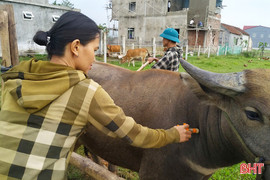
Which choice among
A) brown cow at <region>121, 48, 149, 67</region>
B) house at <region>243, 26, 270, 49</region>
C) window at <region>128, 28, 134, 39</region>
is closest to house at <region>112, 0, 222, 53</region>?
window at <region>128, 28, 134, 39</region>

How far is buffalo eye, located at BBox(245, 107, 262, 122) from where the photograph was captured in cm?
140

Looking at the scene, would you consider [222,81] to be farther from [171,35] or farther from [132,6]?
[132,6]

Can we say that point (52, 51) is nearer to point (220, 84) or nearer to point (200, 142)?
point (220, 84)

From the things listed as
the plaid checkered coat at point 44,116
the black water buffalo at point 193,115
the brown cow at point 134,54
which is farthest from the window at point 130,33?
the plaid checkered coat at point 44,116

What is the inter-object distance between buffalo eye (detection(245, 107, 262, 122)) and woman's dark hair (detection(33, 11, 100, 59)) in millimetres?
1160

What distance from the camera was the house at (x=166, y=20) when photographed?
25.1m

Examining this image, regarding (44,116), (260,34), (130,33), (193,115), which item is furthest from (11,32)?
(260,34)

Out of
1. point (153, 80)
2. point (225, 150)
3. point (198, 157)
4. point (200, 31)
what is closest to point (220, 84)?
point (225, 150)

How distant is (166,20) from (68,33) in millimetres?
25591

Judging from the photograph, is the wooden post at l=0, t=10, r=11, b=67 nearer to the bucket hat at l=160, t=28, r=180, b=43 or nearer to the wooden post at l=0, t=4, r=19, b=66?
the wooden post at l=0, t=4, r=19, b=66

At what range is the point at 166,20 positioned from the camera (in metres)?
25.4

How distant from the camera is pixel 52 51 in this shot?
150 centimetres

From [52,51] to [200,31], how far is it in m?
27.0

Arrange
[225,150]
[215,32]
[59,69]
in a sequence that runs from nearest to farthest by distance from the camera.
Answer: [59,69], [225,150], [215,32]
